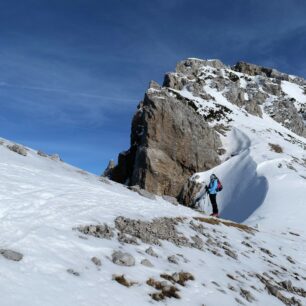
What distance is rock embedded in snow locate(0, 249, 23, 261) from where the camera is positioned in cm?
908

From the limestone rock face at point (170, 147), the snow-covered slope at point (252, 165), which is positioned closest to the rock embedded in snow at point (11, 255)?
the snow-covered slope at point (252, 165)

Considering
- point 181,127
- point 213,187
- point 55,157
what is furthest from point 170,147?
point 55,157

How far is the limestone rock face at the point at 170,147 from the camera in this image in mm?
59625

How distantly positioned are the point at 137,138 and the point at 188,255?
60.4 m

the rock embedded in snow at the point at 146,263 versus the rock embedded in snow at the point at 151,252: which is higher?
the rock embedded in snow at the point at 151,252

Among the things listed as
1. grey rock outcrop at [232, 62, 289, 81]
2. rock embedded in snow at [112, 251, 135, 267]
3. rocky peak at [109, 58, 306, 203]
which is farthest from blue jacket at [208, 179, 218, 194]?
grey rock outcrop at [232, 62, 289, 81]

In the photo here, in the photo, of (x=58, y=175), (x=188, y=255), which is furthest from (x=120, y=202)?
(x=188, y=255)

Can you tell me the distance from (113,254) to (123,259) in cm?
39

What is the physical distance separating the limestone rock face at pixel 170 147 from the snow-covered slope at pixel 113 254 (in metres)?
38.0

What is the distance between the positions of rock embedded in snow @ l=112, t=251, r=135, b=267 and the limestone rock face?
1869 inches

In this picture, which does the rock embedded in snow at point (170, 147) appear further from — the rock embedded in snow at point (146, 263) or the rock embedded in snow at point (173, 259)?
the rock embedded in snow at point (146, 263)

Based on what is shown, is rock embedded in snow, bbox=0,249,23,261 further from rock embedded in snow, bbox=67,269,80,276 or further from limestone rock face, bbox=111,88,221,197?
limestone rock face, bbox=111,88,221,197

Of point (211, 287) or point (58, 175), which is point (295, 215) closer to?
point (58, 175)

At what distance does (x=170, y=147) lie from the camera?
204 ft
